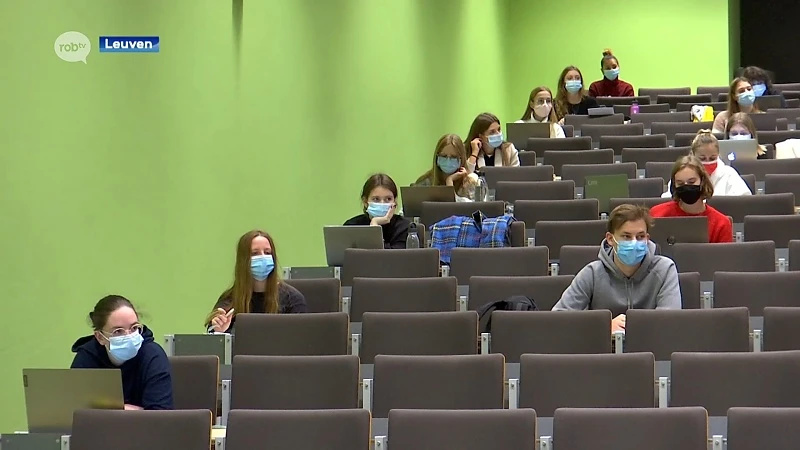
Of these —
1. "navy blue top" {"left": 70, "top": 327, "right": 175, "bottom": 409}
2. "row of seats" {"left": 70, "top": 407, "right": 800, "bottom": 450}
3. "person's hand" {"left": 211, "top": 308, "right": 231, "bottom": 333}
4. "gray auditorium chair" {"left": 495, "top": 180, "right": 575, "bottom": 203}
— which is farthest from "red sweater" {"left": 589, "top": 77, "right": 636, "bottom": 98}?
"row of seats" {"left": 70, "top": 407, "right": 800, "bottom": 450}

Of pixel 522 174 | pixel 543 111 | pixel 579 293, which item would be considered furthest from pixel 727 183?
pixel 543 111

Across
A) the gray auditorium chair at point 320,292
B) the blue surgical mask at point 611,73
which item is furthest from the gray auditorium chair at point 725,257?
the blue surgical mask at point 611,73

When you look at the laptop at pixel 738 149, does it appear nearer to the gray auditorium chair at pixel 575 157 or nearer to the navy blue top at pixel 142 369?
the gray auditorium chair at pixel 575 157

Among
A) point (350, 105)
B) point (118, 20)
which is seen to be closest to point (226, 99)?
point (118, 20)

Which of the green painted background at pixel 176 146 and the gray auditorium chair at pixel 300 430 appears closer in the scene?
the gray auditorium chair at pixel 300 430

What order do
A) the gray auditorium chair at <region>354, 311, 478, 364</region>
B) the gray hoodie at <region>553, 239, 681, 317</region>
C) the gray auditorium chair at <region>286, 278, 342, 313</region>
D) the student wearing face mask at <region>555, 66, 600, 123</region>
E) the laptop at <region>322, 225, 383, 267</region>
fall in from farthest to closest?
the student wearing face mask at <region>555, 66, 600, 123</region> < the laptop at <region>322, 225, 383, 267</region> < the gray auditorium chair at <region>286, 278, 342, 313</region> < the gray hoodie at <region>553, 239, 681, 317</region> < the gray auditorium chair at <region>354, 311, 478, 364</region>

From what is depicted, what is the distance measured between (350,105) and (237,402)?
18.0 feet

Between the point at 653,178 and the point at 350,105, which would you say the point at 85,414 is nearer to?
the point at 653,178

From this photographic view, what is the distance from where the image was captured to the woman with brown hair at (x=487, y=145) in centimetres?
992

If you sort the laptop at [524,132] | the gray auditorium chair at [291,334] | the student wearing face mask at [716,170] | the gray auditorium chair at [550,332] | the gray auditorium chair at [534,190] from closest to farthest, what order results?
1. the gray auditorium chair at [550,332]
2. the gray auditorium chair at [291,334]
3. the student wearing face mask at [716,170]
4. the gray auditorium chair at [534,190]
5. the laptop at [524,132]

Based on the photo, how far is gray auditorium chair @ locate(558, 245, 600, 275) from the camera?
688cm

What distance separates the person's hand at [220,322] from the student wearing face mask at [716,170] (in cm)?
356

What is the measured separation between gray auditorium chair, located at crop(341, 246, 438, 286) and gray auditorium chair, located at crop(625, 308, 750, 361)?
172cm

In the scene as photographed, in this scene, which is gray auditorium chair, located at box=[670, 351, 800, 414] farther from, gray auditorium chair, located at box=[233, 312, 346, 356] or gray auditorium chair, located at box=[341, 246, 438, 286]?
gray auditorium chair, located at box=[341, 246, 438, 286]
